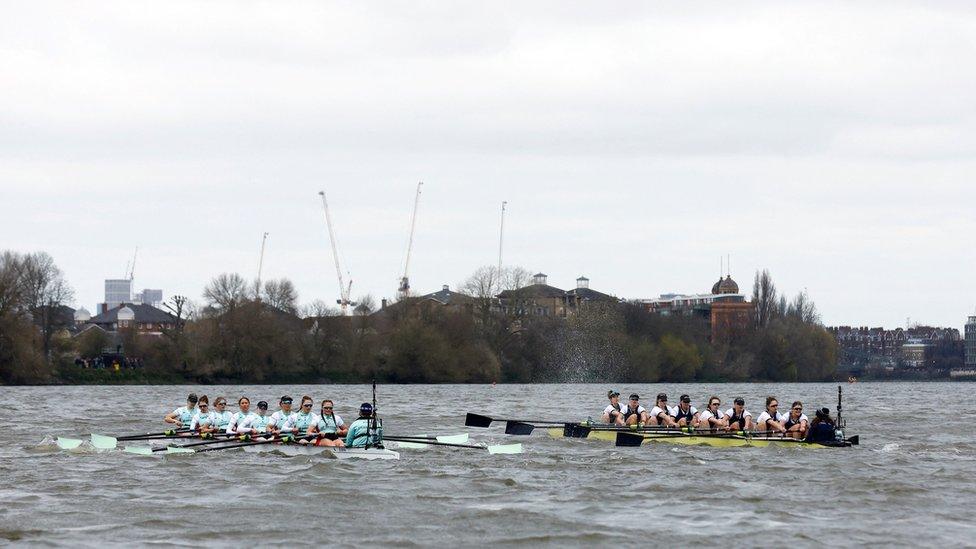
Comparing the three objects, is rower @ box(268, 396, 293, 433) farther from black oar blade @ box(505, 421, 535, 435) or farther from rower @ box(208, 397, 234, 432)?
black oar blade @ box(505, 421, 535, 435)

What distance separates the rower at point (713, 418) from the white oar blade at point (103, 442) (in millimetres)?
11354

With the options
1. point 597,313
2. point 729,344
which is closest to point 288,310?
point 597,313

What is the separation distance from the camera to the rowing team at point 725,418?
86.8ft

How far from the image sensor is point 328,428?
24953 mm

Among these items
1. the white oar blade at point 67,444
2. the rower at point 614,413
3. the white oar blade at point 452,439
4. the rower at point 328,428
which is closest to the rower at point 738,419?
the rower at point 614,413

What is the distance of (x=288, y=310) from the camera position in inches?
3895

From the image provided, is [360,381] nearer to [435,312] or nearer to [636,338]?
[435,312]

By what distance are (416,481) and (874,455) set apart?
31.7 feet

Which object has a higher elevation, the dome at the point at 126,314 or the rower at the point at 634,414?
the dome at the point at 126,314

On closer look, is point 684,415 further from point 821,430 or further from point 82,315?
point 82,315

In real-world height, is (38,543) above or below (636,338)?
below

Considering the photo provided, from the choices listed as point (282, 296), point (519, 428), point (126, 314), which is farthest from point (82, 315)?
point (519, 428)

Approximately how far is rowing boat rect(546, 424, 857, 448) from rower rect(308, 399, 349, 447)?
553 centimetres

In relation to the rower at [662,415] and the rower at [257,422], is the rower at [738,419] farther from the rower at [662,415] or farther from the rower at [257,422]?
the rower at [257,422]
